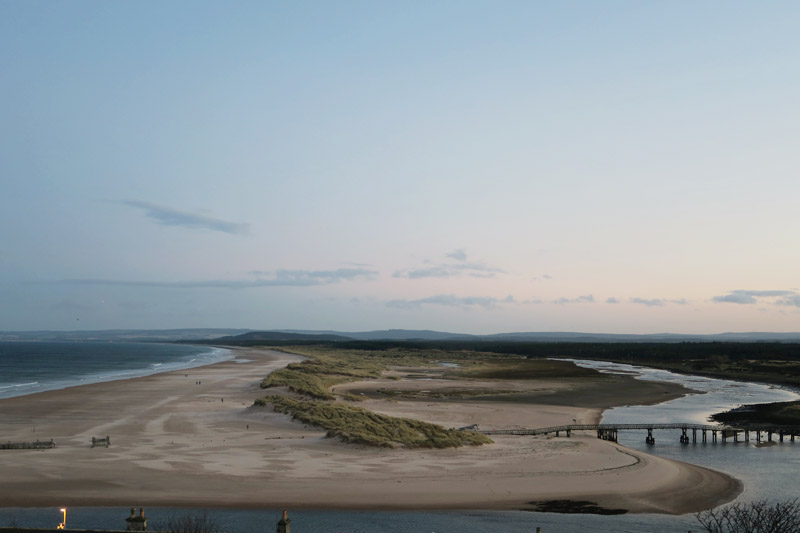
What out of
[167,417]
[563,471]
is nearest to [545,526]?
[563,471]

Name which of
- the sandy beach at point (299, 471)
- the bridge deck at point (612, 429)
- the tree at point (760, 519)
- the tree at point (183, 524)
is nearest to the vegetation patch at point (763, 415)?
the bridge deck at point (612, 429)

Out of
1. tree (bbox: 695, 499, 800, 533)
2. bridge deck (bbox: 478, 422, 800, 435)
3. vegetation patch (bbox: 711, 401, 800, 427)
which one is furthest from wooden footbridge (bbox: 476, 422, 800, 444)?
tree (bbox: 695, 499, 800, 533)

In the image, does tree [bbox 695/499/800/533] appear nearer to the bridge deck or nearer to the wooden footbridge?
the wooden footbridge

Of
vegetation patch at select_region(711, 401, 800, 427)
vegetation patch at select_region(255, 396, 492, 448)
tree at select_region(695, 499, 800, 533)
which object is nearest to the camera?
tree at select_region(695, 499, 800, 533)

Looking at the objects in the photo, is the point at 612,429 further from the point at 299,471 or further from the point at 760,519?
the point at 760,519

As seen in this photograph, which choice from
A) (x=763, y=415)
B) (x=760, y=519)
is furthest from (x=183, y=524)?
(x=763, y=415)

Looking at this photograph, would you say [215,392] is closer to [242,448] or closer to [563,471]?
[242,448]

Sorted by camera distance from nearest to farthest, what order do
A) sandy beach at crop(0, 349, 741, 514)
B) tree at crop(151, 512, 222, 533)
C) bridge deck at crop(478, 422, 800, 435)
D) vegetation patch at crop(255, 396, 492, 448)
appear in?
tree at crop(151, 512, 222, 533), sandy beach at crop(0, 349, 741, 514), vegetation patch at crop(255, 396, 492, 448), bridge deck at crop(478, 422, 800, 435)
